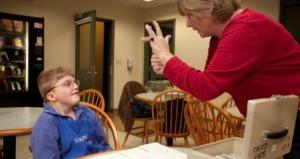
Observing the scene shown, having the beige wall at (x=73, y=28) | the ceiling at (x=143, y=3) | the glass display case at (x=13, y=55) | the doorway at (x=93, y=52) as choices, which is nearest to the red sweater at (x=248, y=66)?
the glass display case at (x=13, y=55)

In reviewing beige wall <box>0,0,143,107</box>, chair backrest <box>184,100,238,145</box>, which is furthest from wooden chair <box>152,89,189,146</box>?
beige wall <box>0,0,143,107</box>

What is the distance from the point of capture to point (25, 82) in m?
5.11

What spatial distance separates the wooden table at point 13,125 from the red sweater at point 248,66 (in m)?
1.03

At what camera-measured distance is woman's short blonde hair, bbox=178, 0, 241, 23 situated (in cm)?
105

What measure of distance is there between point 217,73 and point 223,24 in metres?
0.24

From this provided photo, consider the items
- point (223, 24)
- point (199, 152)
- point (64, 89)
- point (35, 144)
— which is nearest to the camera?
point (199, 152)

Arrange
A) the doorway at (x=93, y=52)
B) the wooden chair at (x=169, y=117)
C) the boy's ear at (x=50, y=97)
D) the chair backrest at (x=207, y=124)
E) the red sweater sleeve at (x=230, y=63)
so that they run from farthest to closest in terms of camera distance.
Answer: the doorway at (x=93, y=52) → the wooden chair at (x=169, y=117) → the chair backrest at (x=207, y=124) → the boy's ear at (x=50, y=97) → the red sweater sleeve at (x=230, y=63)

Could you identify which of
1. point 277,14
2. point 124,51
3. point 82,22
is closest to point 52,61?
point 82,22

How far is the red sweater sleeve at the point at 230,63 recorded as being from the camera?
3.08ft

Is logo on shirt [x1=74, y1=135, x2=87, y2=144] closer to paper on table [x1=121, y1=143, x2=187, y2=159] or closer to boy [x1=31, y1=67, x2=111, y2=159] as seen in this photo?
boy [x1=31, y1=67, x2=111, y2=159]

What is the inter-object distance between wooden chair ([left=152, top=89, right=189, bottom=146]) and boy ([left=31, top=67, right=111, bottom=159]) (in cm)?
191

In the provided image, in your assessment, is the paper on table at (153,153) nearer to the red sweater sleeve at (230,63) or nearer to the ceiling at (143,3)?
the red sweater sleeve at (230,63)

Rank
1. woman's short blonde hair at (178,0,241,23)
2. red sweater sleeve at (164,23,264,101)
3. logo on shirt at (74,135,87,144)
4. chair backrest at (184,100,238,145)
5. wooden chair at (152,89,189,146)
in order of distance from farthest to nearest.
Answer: wooden chair at (152,89,189,146) < chair backrest at (184,100,238,145) < logo on shirt at (74,135,87,144) < woman's short blonde hair at (178,0,241,23) < red sweater sleeve at (164,23,264,101)

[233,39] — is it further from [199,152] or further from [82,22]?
[82,22]
